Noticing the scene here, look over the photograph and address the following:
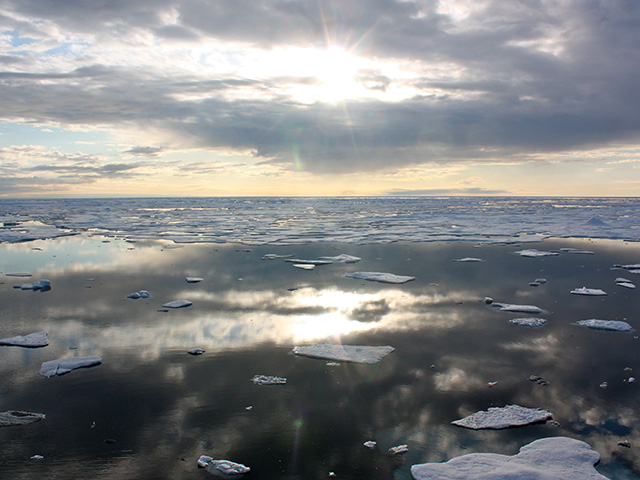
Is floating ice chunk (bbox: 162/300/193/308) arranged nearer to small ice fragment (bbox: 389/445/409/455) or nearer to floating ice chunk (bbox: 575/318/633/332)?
small ice fragment (bbox: 389/445/409/455)

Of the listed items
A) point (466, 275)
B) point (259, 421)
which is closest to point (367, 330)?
point (259, 421)

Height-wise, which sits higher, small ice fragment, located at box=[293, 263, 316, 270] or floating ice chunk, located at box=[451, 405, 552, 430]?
small ice fragment, located at box=[293, 263, 316, 270]

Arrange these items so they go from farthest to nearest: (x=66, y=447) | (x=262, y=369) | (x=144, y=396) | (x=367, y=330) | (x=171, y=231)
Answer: (x=171, y=231) < (x=367, y=330) < (x=262, y=369) < (x=144, y=396) < (x=66, y=447)

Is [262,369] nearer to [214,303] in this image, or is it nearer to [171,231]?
[214,303]

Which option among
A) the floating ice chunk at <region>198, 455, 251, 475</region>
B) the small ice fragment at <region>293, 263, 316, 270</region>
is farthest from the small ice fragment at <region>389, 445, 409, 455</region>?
the small ice fragment at <region>293, 263, 316, 270</region>

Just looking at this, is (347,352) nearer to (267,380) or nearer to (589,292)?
(267,380)

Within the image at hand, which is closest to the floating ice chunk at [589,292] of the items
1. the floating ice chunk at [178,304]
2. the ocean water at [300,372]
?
the ocean water at [300,372]
